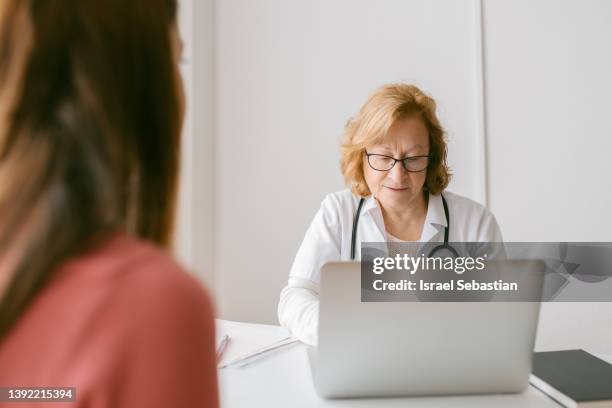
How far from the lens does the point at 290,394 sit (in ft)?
3.28

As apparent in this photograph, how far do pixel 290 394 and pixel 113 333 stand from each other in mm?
724

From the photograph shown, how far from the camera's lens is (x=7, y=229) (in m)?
0.39

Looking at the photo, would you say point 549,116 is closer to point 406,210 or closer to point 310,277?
point 406,210

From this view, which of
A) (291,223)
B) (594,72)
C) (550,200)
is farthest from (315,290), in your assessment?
(594,72)

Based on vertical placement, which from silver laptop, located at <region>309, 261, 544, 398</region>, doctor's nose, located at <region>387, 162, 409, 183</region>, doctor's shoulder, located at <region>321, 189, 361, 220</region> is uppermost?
doctor's nose, located at <region>387, 162, 409, 183</region>

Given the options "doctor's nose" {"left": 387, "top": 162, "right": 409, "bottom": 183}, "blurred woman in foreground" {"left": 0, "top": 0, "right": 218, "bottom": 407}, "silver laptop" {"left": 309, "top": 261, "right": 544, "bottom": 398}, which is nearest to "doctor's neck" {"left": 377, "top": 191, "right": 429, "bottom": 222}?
"doctor's nose" {"left": 387, "top": 162, "right": 409, "bottom": 183}

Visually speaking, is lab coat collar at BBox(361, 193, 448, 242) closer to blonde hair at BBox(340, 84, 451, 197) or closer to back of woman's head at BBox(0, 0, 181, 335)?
blonde hair at BBox(340, 84, 451, 197)

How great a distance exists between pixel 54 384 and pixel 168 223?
0.18 m

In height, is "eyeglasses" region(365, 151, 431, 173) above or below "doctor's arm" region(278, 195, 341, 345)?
above

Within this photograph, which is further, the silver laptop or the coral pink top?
the silver laptop

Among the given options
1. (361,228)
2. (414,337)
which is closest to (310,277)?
(361,228)

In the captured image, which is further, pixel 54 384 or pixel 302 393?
pixel 302 393

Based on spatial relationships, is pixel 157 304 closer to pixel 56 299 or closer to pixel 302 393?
pixel 56 299

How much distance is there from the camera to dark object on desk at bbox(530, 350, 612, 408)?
92 cm
